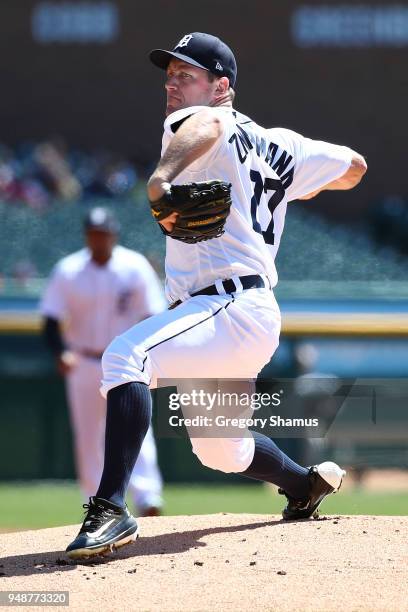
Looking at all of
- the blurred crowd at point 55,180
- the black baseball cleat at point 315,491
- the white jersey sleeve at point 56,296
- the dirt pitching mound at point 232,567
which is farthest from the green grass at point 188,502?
the blurred crowd at point 55,180

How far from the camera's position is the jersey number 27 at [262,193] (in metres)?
3.24

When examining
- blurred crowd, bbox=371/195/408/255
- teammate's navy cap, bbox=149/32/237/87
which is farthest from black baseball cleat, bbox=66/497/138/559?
blurred crowd, bbox=371/195/408/255

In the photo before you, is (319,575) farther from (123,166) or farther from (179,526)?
(123,166)

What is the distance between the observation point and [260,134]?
3.28 meters

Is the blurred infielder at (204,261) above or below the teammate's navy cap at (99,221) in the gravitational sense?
above

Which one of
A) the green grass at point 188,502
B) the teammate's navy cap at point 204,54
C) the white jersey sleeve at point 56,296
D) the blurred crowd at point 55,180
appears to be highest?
the teammate's navy cap at point 204,54

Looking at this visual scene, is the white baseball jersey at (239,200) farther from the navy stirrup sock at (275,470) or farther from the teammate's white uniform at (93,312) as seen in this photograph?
the teammate's white uniform at (93,312)

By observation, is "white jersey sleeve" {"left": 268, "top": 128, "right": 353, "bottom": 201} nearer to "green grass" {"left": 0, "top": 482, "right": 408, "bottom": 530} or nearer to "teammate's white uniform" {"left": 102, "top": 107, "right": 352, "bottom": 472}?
"teammate's white uniform" {"left": 102, "top": 107, "right": 352, "bottom": 472}

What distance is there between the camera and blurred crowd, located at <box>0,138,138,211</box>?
1106cm

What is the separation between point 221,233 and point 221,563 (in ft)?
2.91

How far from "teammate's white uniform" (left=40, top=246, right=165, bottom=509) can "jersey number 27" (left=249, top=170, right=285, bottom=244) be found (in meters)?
2.60

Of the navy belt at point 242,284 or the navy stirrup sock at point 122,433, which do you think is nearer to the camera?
the navy stirrup sock at point 122,433

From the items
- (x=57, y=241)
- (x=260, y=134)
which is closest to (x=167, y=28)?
(x=57, y=241)

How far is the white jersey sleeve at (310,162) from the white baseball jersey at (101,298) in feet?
8.15
